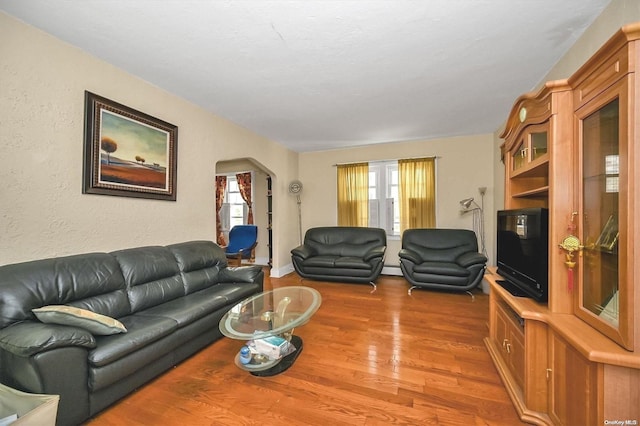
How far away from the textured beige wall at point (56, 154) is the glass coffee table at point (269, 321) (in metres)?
1.34

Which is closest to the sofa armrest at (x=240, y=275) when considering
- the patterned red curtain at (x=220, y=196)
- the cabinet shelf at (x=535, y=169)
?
the cabinet shelf at (x=535, y=169)

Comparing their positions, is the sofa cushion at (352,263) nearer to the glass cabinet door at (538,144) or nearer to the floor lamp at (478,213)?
the floor lamp at (478,213)

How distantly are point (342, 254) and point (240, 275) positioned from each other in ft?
7.45

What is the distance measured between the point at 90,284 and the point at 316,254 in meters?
3.37

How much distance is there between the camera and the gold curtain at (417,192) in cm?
461

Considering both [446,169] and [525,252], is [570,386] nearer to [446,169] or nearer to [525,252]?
[525,252]

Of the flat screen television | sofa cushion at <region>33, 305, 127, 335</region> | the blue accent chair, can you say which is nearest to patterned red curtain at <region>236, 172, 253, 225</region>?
the blue accent chair

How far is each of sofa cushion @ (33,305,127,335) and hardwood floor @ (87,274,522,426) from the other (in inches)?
20.4

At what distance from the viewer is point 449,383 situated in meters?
1.76

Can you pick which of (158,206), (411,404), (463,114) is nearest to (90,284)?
(158,206)

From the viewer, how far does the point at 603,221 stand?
4.01 feet

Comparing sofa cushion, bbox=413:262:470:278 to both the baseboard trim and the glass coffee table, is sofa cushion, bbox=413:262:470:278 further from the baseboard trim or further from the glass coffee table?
the baseboard trim

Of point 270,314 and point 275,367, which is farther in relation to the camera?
point 270,314

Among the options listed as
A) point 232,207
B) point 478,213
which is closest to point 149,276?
point 232,207
